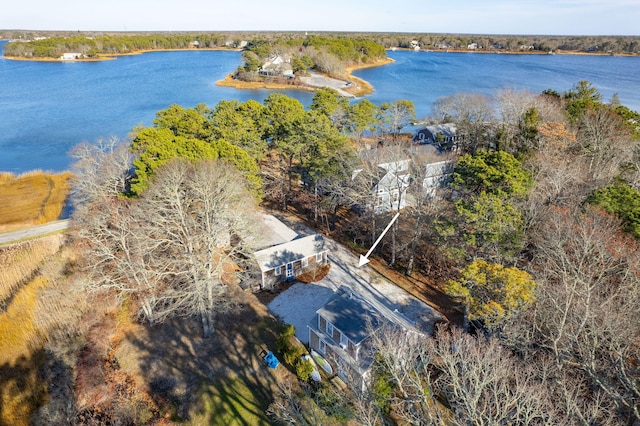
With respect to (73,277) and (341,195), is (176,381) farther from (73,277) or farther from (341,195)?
(341,195)

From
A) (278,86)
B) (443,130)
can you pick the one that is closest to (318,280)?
(443,130)

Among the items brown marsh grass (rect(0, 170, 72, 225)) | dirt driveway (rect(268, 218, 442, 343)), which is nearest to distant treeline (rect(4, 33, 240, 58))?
brown marsh grass (rect(0, 170, 72, 225))

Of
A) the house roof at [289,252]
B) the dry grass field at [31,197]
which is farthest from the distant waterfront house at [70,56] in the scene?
the house roof at [289,252]

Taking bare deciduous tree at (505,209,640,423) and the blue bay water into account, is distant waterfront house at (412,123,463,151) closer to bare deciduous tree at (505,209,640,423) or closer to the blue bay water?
the blue bay water

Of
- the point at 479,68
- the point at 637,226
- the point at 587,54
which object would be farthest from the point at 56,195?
the point at 587,54

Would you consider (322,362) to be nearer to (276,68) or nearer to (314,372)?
(314,372)
